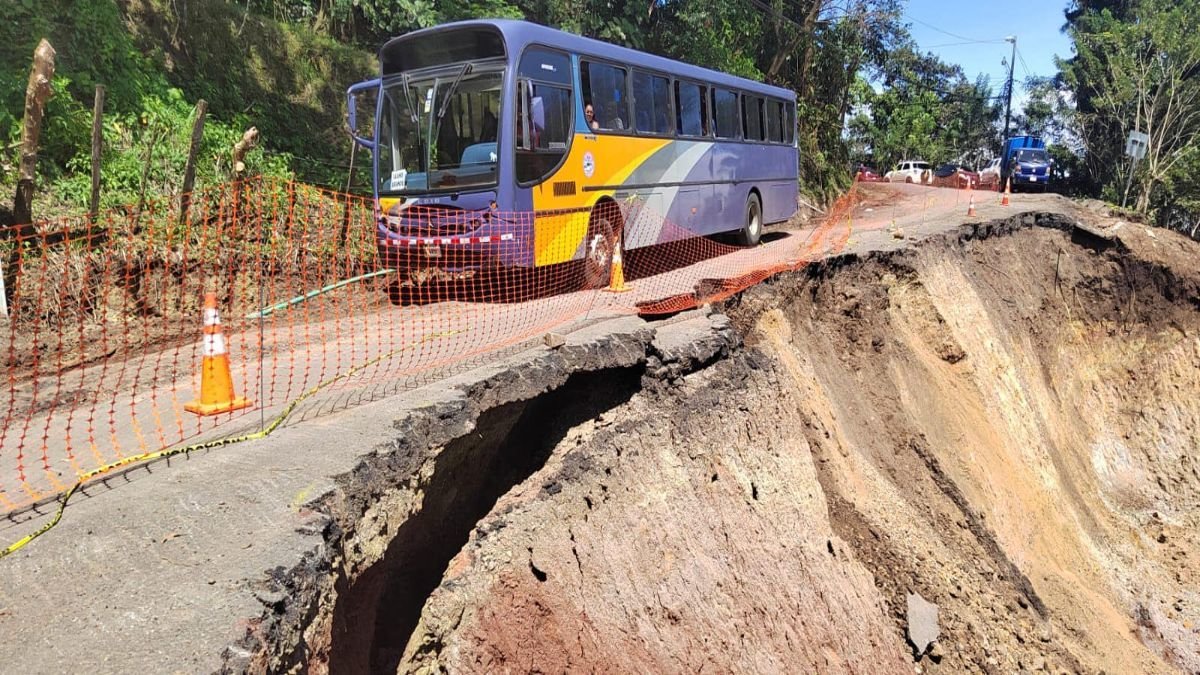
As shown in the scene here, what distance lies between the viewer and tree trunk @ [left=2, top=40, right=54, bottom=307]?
23.4 ft

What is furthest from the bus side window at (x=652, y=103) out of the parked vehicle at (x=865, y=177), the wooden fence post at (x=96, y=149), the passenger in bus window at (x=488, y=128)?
the parked vehicle at (x=865, y=177)

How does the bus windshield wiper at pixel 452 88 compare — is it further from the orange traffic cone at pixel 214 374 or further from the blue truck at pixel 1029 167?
the blue truck at pixel 1029 167

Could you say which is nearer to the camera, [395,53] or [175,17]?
[395,53]

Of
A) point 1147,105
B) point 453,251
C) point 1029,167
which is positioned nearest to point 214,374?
point 453,251

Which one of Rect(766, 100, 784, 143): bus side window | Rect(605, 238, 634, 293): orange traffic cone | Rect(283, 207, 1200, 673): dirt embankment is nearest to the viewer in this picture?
Rect(283, 207, 1200, 673): dirt embankment

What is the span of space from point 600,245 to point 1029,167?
27.1 meters

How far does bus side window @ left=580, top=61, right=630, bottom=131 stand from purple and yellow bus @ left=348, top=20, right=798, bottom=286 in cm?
2

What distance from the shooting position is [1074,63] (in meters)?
29.7

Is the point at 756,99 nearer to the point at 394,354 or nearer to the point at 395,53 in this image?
the point at 395,53

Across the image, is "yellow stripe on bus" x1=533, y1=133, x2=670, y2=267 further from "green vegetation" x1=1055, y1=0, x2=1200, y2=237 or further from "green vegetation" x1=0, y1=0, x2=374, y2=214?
"green vegetation" x1=1055, y1=0, x2=1200, y2=237

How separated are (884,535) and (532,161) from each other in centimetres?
493

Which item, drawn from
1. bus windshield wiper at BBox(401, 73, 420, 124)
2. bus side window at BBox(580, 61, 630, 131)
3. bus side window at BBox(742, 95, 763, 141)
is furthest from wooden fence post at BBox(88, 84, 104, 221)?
bus side window at BBox(742, 95, 763, 141)

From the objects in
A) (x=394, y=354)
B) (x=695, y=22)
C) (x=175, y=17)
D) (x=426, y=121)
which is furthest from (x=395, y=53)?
(x=695, y=22)

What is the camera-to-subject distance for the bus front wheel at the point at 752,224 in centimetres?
1345
